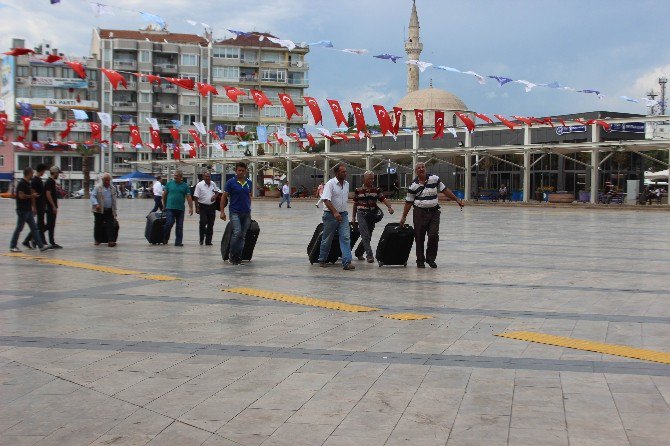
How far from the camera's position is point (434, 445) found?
4.12 m

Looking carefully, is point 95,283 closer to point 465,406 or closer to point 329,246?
point 329,246

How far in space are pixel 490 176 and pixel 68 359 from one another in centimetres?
5389

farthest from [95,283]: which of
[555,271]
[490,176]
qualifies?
[490,176]

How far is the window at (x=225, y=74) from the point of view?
93.9 meters

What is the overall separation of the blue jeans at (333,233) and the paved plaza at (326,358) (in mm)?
557

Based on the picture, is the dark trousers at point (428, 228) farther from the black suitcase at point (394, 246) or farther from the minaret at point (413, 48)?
the minaret at point (413, 48)

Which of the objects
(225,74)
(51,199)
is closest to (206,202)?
(51,199)

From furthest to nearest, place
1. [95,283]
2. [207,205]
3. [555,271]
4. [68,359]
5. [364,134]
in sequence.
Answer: [364,134], [207,205], [555,271], [95,283], [68,359]

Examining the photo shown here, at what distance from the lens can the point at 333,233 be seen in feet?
41.0

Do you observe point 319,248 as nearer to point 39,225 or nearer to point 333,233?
point 333,233

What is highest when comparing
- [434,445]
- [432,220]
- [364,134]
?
[364,134]

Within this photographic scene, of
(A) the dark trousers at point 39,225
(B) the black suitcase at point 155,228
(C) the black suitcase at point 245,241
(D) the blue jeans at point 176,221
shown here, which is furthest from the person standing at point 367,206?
(A) the dark trousers at point 39,225

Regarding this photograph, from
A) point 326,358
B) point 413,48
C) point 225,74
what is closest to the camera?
point 326,358

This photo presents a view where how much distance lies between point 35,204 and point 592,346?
36.4 feet
